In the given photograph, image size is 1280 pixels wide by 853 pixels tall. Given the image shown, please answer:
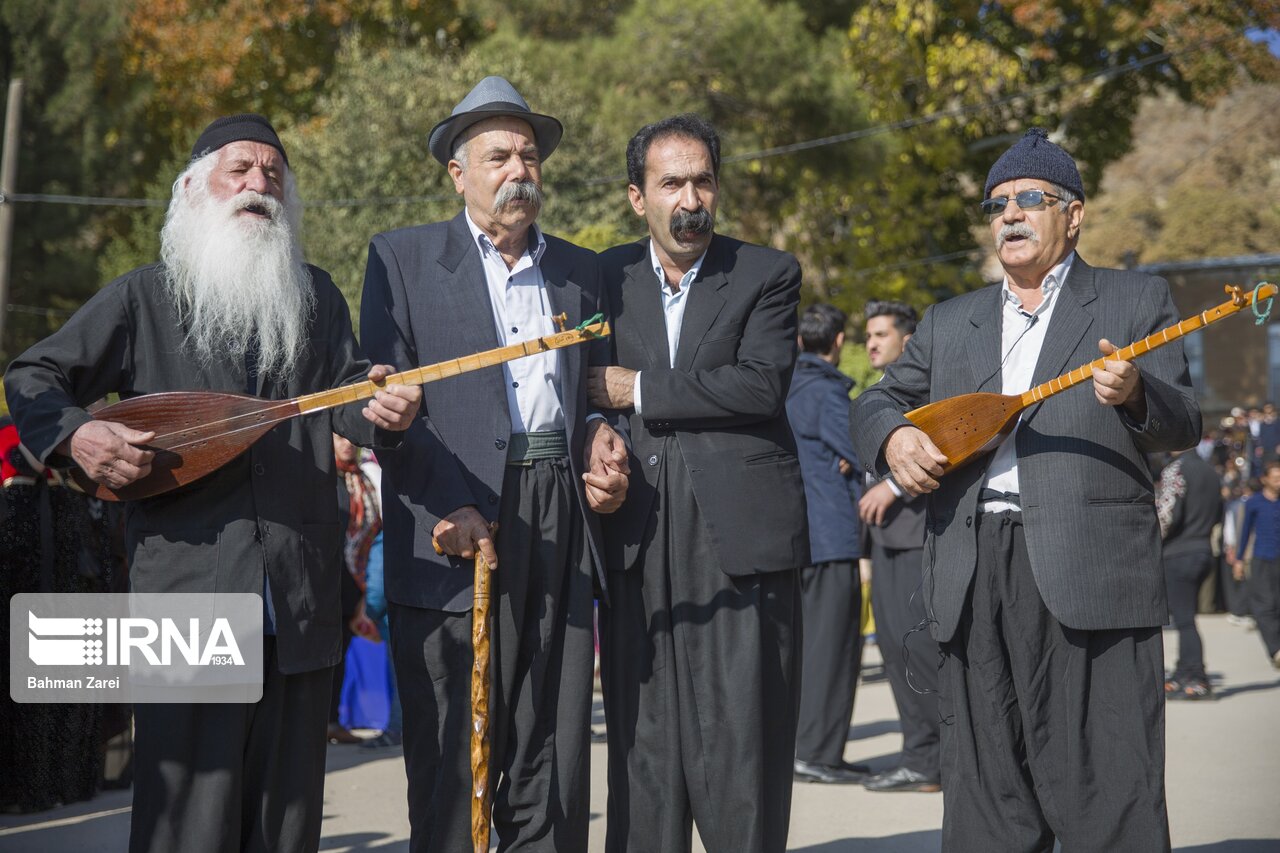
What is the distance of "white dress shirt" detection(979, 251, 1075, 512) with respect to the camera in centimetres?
426

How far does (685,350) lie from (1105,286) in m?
1.32

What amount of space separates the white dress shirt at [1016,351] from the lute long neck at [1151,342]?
222 millimetres

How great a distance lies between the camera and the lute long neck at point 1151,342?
12.5 ft

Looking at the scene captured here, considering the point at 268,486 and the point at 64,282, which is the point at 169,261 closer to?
the point at 268,486

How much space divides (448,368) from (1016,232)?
1.80m

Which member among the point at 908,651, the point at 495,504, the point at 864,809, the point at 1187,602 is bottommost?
the point at 864,809

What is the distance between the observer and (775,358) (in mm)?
4539

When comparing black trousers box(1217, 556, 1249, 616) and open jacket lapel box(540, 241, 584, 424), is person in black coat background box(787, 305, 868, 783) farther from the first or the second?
black trousers box(1217, 556, 1249, 616)

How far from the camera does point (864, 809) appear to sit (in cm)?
679

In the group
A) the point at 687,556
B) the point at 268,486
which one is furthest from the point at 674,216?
the point at 268,486

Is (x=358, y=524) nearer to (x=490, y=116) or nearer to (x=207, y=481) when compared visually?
(x=490, y=116)

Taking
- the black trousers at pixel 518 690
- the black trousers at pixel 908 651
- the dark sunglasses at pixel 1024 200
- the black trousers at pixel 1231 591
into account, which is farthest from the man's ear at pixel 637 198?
the black trousers at pixel 1231 591

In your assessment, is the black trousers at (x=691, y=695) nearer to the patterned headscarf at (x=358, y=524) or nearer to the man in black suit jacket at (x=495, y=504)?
the man in black suit jacket at (x=495, y=504)

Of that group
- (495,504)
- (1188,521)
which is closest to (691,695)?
(495,504)
